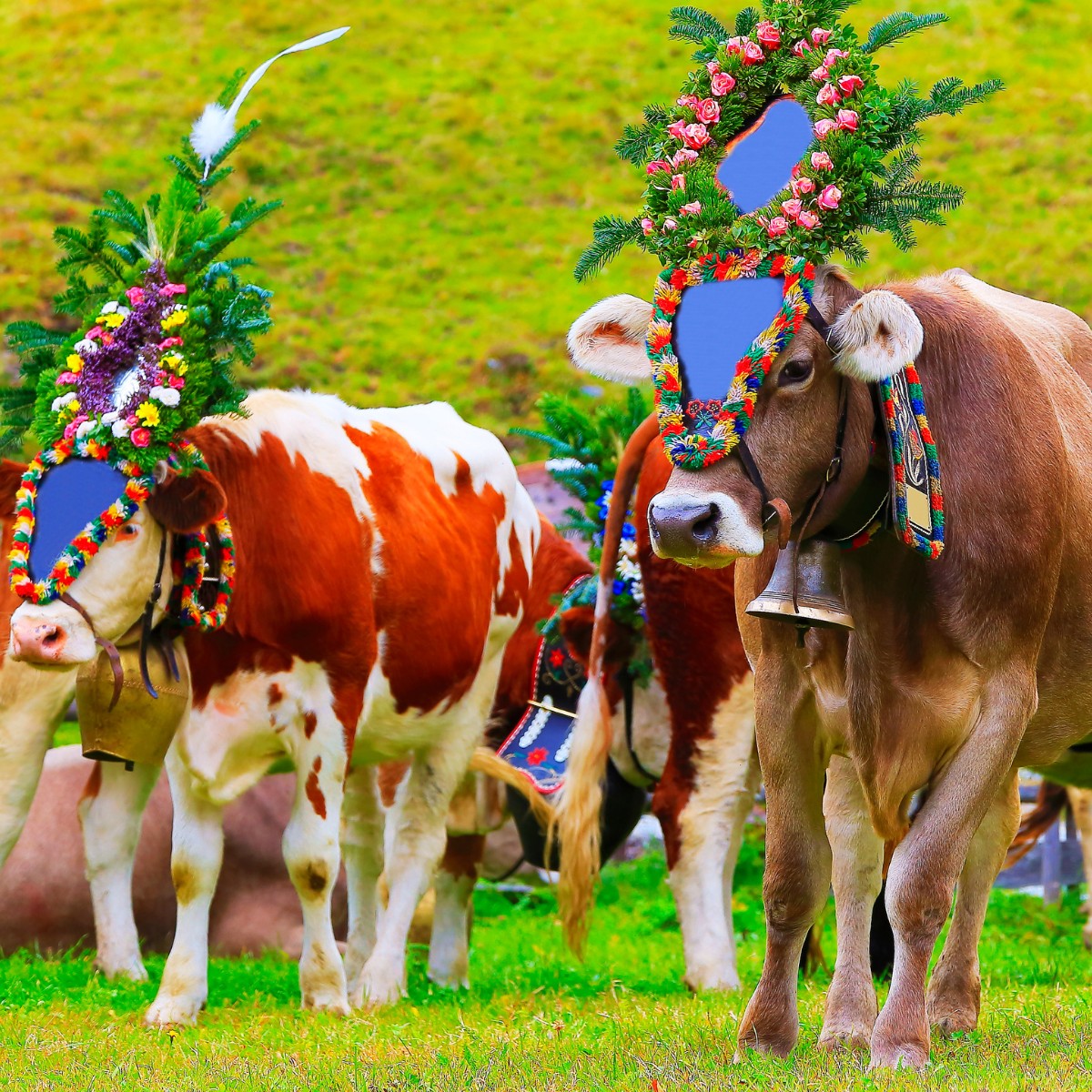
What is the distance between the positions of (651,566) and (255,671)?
1.78 meters

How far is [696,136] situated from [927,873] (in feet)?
6.65

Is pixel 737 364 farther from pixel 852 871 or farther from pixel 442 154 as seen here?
pixel 442 154

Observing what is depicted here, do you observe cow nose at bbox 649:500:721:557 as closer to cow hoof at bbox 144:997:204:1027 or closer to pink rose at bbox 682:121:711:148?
pink rose at bbox 682:121:711:148

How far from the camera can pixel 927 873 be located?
4.23 metres

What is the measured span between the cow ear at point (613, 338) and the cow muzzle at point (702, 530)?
736mm

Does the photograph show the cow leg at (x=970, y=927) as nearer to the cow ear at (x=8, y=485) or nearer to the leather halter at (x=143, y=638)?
the leather halter at (x=143, y=638)

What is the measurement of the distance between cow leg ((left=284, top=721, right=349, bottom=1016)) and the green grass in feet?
0.77

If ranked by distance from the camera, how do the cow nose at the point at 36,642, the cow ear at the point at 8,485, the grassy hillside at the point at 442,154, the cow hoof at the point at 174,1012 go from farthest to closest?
the grassy hillside at the point at 442,154 < the cow ear at the point at 8,485 < the cow hoof at the point at 174,1012 < the cow nose at the point at 36,642

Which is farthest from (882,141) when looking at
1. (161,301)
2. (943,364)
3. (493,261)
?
(493,261)

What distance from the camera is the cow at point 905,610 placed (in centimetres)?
424

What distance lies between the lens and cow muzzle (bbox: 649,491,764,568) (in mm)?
4070

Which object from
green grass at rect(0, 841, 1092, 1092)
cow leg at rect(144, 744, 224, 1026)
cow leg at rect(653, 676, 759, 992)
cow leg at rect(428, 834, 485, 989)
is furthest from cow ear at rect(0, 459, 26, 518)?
cow leg at rect(653, 676, 759, 992)

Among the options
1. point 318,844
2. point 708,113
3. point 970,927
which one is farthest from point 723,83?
point 318,844

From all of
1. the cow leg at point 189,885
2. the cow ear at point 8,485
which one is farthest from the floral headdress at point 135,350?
the cow leg at point 189,885
